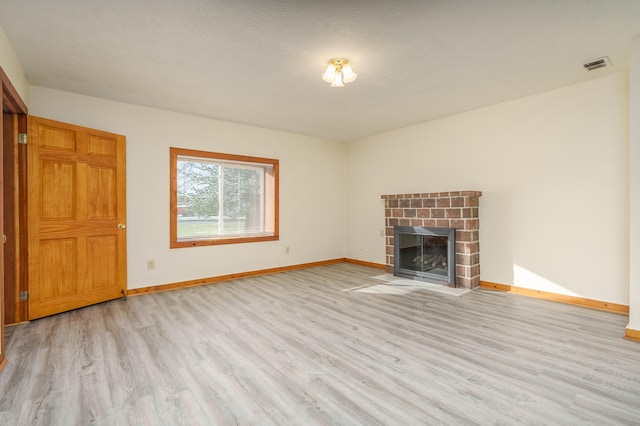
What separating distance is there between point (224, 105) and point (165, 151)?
1.06 meters

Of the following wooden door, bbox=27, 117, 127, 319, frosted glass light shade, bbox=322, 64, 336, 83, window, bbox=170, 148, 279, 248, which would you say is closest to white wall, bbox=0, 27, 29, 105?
wooden door, bbox=27, 117, 127, 319

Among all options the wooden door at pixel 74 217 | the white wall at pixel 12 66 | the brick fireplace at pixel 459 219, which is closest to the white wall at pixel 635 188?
the brick fireplace at pixel 459 219

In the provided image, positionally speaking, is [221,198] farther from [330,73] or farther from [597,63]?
[597,63]

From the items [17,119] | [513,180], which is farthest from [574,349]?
[17,119]

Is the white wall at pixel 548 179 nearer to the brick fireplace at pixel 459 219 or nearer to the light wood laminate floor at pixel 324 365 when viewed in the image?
the brick fireplace at pixel 459 219

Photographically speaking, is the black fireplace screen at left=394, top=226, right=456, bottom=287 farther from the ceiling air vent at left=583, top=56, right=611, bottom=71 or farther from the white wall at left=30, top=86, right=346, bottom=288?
the ceiling air vent at left=583, top=56, right=611, bottom=71

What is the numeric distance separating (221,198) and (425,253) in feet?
10.7

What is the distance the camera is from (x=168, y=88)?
347cm

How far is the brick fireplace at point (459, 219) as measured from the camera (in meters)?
4.16

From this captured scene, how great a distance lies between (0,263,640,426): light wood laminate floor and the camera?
1.67 metres

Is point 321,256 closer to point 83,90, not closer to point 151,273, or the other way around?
point 151,273

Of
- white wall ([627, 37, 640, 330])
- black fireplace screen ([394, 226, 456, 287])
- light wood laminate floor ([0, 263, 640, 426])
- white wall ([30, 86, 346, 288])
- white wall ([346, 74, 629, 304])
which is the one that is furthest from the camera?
black fireplace screen ([394, 226, 456, 287])

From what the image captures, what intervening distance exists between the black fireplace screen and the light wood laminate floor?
0.91 meters

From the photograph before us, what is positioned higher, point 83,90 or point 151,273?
point 83,90
